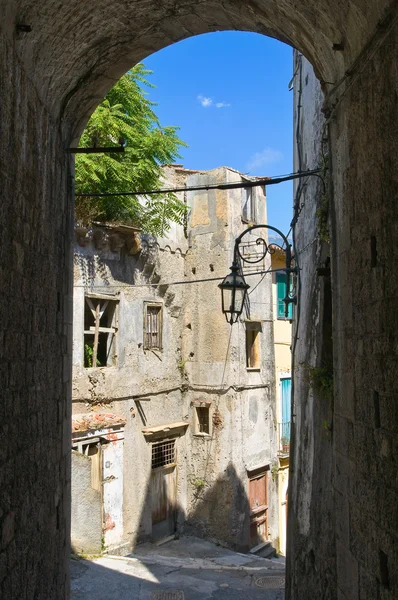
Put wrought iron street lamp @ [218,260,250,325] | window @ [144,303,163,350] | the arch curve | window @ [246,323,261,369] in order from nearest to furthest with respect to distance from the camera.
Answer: the arch curve < wrought iron street lamp @ [218,260,250,325] < window @ [144,303,163,350] < window @ [246,323,261,369]

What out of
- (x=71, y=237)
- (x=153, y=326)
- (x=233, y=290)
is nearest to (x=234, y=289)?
(x=233, y=290)

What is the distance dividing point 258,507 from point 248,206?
8.19 meters

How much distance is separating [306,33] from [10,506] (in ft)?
14.5

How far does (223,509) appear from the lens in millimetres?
15516

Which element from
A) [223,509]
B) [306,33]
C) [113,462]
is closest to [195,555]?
[223,509]

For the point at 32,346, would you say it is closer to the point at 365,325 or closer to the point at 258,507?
the point at 365,325

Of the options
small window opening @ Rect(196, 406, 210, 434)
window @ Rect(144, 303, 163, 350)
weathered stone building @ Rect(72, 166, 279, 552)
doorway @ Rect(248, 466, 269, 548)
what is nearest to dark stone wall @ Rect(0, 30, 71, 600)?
weathered stone building @ Rect(72, 166, 279, 552)

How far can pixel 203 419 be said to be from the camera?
647 inches

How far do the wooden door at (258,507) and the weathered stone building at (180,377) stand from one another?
4 centimetres

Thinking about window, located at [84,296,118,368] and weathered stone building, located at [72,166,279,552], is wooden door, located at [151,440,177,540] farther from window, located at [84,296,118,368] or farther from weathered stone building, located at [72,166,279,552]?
window, located at [84,296,118,368]

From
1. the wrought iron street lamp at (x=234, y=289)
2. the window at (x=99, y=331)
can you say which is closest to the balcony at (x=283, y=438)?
the window at (x=99, y=331)

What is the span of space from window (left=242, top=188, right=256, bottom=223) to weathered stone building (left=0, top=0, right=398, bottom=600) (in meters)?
10.7

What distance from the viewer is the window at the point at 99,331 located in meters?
13.4

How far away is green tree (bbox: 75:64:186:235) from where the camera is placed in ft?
39.0
